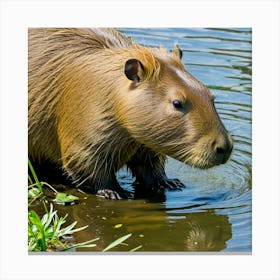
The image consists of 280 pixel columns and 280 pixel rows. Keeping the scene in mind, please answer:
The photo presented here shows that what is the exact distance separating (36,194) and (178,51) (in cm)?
140

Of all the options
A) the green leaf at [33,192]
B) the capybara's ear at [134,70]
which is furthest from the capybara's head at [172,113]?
the green leaf at [33,192]

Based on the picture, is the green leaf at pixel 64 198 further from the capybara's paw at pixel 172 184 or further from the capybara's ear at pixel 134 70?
the capybara's ear at pixel 134 70

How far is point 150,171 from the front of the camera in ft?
33.6

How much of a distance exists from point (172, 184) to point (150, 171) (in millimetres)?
189

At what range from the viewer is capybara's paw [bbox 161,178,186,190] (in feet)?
33.4

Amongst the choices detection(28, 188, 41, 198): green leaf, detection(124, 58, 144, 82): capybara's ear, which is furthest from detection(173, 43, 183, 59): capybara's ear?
detection(28, 188, 41, 198): green leaf

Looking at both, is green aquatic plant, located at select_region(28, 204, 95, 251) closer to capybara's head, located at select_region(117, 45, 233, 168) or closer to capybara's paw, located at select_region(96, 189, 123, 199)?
capybara's paw, located at select_region(96, 189, 123, 199)

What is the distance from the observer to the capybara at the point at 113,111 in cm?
955

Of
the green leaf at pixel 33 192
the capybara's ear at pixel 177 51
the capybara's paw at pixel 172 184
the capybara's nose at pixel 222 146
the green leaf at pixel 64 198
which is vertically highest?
the capybara's ear at pixel 177 51

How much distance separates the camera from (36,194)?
988cm

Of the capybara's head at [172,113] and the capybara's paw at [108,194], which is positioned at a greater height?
the capybara's head at [172,113]

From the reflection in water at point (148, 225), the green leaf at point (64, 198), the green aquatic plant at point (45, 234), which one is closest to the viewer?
the green aquatic plant at point (45, 234)
